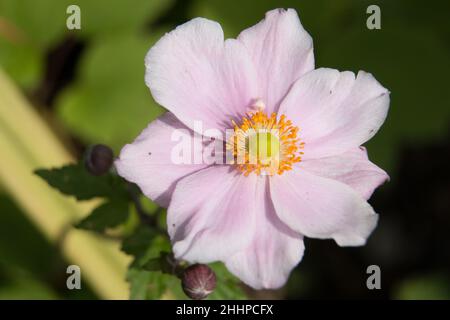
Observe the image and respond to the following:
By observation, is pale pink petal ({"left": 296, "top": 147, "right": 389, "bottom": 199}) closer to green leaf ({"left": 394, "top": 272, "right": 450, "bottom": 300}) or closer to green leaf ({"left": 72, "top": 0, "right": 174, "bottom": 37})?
green leaf ({"left": 394, "top": 272, "right": 450, "bottom": 300})

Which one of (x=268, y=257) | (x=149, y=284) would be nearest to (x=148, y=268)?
(x=149, y=284)

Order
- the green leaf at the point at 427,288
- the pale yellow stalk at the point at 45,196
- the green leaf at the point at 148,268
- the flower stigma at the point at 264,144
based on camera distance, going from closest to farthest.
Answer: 1. the flower stigma at the point at 264,144
2. the green leaf at the point at 148,268
3. the pale yellow stalk at the point at 45,196
4. the green leaf at the point at 427,288

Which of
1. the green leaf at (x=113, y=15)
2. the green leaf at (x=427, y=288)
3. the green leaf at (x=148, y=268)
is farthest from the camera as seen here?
the green leaf at (x=113, y=15)

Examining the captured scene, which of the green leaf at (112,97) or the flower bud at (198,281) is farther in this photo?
the green leaf at (112,97)

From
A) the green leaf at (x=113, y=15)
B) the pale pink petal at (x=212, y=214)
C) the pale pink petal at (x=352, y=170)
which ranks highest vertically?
the green leaf at (x=113, y=15)

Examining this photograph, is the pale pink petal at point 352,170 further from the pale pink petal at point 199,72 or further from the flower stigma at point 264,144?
the pale pink petal at point 199,72

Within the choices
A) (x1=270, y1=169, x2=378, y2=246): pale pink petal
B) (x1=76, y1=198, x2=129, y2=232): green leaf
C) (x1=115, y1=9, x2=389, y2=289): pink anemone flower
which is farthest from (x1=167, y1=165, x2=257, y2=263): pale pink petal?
(x1=76, y1=198, x2=129, y2=232): green leaf

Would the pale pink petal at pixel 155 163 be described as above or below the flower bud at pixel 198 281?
above

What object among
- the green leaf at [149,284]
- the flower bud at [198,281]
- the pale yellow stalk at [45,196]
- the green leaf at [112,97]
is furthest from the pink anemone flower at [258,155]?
the green leaf at [112,97]
